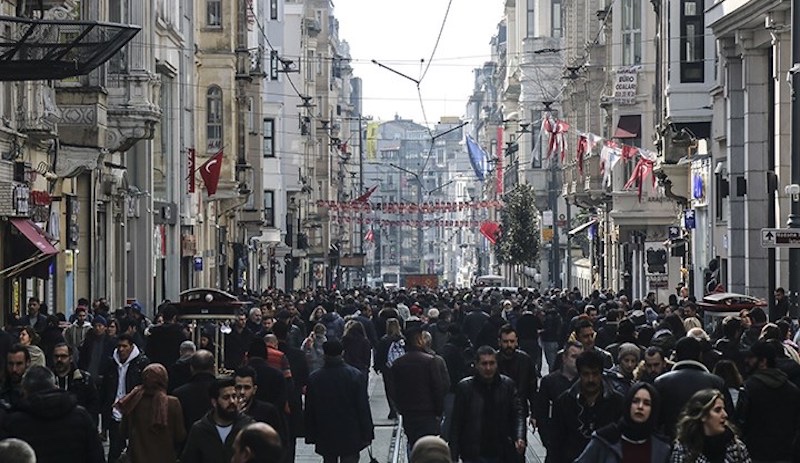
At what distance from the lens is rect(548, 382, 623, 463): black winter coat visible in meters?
13.3

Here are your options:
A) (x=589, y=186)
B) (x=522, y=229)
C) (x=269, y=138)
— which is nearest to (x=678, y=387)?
(x=589, y=186)

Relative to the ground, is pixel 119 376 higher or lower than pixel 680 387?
lower

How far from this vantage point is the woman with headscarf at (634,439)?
428 inches

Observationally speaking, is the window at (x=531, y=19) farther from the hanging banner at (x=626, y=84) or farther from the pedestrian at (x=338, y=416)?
the pedestrian at (x=338, y=416)

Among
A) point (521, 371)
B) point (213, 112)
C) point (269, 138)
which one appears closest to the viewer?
point (521, 371)

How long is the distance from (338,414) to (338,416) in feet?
0.06

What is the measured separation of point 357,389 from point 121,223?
3214 centimetres

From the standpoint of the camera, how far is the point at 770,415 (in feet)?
43.3

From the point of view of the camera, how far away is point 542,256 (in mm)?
114500

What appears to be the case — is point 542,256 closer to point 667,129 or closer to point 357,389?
point 667,129

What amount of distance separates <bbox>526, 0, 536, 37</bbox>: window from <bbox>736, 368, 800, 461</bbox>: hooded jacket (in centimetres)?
12179

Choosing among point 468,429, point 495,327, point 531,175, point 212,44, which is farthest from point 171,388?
point 531,175

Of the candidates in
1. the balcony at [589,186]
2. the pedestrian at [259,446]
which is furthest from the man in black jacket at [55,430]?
the balcony at [589,186]

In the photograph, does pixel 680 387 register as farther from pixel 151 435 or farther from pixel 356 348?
pixel 356 348
